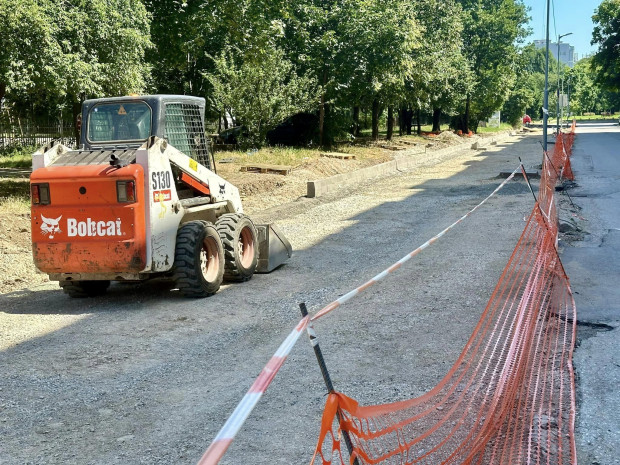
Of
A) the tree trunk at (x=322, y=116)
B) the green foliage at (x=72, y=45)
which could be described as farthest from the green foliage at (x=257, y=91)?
the green foliage at (x=72, y=45)

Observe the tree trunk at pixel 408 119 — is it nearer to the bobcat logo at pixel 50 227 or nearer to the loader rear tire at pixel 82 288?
the loader rear tire at pixel 82 288

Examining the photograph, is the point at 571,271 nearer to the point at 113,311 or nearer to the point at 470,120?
the point at 113,311

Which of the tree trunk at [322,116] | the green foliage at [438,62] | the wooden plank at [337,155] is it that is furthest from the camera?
the green foliage at [438,62]

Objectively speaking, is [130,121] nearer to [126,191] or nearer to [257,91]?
[126,191]

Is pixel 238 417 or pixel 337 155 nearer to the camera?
pixel 238 417

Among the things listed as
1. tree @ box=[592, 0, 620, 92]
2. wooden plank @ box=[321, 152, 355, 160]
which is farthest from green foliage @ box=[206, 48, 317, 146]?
tree @ box=[592, 0, 620, 92]

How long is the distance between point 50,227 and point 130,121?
177 centimetres

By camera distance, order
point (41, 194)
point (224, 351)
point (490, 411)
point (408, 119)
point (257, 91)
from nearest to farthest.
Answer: point (490, 411) → point (224, 351) → point (41, 194) → point (257, 91) → point (408, 119)

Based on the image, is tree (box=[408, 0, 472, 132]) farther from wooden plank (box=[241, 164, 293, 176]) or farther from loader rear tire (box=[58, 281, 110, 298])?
loader rear tire (box=[58, 281, 110, 298])

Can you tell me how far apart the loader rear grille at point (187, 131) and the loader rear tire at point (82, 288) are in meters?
2.12

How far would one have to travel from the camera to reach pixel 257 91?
79.9 ft

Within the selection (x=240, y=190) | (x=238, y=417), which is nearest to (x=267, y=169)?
(x=240, y=190)

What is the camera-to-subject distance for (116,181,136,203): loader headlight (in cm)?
797

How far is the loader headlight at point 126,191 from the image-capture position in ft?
26.2
